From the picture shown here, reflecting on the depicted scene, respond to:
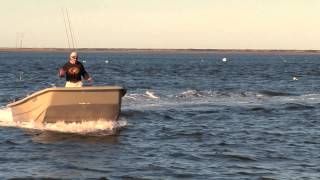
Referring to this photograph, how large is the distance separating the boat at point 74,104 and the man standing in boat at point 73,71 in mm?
395

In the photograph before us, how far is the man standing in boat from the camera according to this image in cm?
1902

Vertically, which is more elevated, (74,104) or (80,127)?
(74,104)

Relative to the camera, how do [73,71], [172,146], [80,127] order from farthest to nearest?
1. [80,127]
2. [73,71]
3. [172,146]

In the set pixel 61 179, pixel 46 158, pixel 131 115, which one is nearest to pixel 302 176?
pixel 61 179

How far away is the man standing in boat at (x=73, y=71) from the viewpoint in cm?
1902

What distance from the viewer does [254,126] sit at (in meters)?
22.6

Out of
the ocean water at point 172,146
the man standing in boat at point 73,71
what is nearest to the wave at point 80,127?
the ocean water at point 172,146

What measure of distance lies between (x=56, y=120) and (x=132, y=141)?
2.48m

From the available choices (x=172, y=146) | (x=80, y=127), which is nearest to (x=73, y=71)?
(x=80, y=127)

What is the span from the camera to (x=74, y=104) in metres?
19.2

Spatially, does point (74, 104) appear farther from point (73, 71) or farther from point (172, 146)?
point (172, 146)

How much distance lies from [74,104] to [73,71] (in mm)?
896

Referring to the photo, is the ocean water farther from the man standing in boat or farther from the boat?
the man standing in boat

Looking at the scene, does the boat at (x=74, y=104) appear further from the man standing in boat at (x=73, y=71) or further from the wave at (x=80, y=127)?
the man standing in boat at (x=73, y=71)
